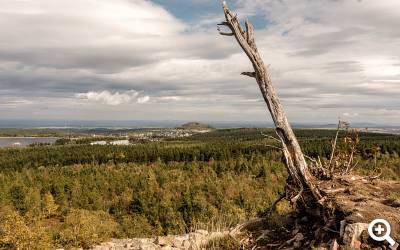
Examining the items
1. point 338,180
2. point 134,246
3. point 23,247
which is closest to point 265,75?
point 338,180

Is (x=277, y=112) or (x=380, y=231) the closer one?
(x=380, y=231)

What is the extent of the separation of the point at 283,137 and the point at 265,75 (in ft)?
6.18

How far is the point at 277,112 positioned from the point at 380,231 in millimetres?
4319

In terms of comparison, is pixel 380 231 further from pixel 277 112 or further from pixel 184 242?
pixel 184 242

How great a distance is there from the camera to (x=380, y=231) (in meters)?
8.41

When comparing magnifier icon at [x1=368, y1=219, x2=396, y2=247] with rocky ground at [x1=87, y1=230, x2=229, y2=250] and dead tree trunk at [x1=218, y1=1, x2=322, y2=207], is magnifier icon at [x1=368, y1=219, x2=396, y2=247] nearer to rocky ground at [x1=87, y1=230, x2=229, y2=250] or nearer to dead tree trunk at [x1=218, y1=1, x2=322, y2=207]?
dead tree trunk at [x1=218, y1=1, x2=322, y2=207]

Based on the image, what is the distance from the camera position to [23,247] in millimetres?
15375

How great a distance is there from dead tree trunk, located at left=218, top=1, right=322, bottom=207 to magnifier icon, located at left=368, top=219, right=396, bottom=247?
2.64 m

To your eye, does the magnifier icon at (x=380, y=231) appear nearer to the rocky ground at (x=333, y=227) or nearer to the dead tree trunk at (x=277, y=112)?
the rocky ground at (x=333, y=227)

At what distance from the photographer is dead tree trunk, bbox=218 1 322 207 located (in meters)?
11.2

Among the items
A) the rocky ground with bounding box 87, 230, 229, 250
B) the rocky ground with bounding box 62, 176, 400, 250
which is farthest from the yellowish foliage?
the rocky ground with bounding box 62, 176, 400, 250

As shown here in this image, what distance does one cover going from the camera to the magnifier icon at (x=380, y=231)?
820cm

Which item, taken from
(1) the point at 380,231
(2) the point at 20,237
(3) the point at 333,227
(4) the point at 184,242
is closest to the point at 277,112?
(3) the point at 333,227

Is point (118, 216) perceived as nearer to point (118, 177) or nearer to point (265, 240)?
point (118, 177)
